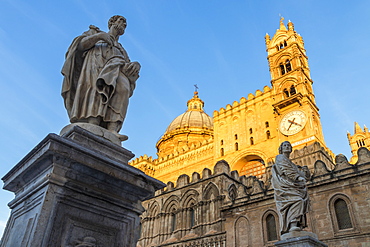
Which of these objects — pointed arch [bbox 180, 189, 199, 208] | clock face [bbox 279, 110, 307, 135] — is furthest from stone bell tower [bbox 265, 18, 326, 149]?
pointed arch [bbox 180, 189, 199, 208]

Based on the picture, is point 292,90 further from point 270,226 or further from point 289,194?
point 289,194

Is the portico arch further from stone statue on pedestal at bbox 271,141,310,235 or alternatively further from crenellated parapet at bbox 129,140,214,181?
stone statue on pedestal at bbox 271,141,310,235

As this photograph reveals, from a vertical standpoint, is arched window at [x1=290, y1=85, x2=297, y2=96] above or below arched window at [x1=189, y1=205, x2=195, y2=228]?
above

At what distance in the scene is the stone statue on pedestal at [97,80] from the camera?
192 inches

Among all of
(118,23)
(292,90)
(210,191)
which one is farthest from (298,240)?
(292,90)

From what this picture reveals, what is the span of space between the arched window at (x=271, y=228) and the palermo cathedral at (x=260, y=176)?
0.05 meters

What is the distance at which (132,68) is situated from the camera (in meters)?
5.34

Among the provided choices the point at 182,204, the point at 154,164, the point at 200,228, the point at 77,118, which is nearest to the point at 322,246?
the point at 77,118

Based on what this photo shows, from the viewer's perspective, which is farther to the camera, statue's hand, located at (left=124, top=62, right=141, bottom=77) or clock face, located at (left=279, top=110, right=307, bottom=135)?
clock face, located at (left=279, top=110, right=307, bottom=135)

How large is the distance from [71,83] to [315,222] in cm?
1396

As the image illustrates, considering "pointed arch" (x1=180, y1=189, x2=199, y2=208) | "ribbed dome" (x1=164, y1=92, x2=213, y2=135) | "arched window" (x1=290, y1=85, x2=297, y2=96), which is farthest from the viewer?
"ribbed dome" (x1=164, y1=92, x2=213, y2=135)

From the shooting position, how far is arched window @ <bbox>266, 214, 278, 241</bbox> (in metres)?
16.0

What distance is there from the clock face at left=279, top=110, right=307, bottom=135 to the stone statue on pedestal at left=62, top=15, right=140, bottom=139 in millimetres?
26819

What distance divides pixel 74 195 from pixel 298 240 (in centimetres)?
477
